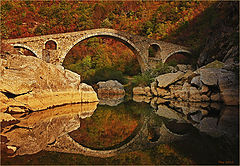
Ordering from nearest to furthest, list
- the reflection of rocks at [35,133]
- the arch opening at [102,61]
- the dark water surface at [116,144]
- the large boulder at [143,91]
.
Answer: the dark water surface at [116,144]
the reflection of rocks at [35,133]
the large boulder at [143,91]
the arch opening at [102,61]

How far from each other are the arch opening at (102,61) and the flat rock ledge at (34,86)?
1085 cm

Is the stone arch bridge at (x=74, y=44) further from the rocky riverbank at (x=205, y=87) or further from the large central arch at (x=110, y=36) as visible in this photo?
the rocky riverbank at (x=205, y=87)

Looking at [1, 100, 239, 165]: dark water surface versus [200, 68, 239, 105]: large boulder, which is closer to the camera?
[1, 100, 239, 165]: dark water surface

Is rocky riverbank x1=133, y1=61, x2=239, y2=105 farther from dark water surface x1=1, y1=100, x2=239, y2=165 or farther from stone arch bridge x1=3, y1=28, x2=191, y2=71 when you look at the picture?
stone arch bridge x1=3, y1=28, x2=191, y2=71

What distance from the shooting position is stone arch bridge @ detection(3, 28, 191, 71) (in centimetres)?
1719

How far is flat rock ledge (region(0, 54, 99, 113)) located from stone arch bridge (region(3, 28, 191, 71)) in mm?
11632

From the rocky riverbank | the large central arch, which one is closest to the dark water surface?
the rocky riverbank

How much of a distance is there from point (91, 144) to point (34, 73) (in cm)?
372

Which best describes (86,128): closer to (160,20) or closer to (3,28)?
(3,28)

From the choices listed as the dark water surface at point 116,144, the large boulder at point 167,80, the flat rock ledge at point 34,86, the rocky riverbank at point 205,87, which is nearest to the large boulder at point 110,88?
the rocky riverbank at point 205,87

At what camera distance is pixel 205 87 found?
716 centimetres

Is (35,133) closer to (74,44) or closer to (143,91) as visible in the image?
(143,91)

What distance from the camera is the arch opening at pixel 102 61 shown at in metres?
18.3

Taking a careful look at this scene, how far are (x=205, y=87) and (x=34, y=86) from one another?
19.3ft
